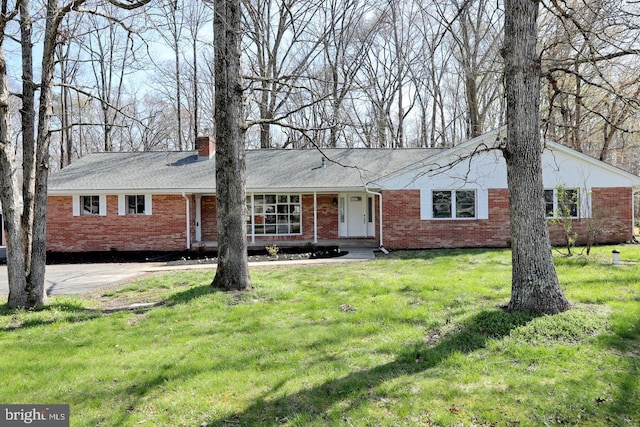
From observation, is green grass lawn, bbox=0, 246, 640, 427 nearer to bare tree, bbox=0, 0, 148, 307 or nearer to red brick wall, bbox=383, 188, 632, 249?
bare tree, bbox=0, 0, 148, 307

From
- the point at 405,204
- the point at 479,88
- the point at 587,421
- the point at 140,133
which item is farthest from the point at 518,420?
the point at 140,133

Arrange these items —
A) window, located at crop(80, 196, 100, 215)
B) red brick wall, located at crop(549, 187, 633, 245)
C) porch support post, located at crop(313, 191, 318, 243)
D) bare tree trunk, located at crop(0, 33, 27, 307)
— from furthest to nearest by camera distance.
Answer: porch support post, located at crop(313, 191, 318, 243) → window, located at crop(80, 196, 100, 215) → red brick wall, located at crop(549, 187, 633, 245) → bare tree trunk, located at crop(0, 33, 27, 307)

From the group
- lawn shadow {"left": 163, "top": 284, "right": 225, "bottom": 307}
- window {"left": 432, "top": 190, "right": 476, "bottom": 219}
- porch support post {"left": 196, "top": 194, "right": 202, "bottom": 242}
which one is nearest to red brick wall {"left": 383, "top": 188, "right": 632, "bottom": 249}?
window {"left": 432, "top": 190, "right": 476, "bottom": 219}

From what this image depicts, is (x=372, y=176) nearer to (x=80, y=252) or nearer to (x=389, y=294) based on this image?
(x=389, y=294)

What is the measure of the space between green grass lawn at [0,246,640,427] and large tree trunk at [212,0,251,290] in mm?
624

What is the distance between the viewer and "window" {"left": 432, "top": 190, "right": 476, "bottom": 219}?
14.7 meters

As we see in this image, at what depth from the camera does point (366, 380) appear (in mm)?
4070

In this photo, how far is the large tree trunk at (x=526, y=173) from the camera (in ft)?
18.3

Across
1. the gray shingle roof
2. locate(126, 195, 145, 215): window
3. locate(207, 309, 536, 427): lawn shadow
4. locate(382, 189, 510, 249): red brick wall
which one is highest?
the gray shingle roof

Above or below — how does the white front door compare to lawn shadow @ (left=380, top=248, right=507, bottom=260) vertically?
above

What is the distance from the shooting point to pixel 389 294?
24.9ft

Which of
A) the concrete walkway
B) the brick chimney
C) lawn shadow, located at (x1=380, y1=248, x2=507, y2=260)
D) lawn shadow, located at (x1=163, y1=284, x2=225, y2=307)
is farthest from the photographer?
the brick chimney

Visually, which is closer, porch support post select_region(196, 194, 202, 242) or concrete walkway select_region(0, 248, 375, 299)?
concrete walkway select_region(0, 248, 375, 299)

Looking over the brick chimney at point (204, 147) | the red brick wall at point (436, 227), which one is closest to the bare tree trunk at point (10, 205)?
the red brick wall at point (436, 227)
